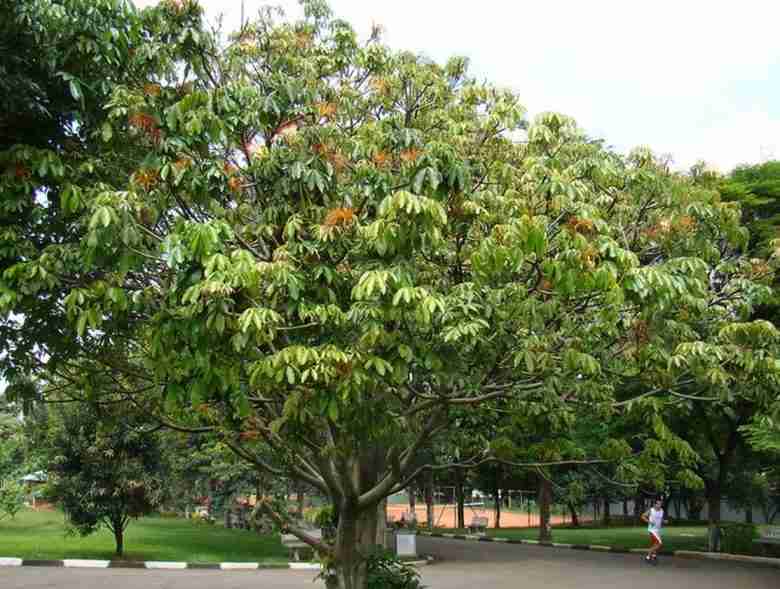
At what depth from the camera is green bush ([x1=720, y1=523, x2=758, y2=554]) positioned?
1991 cm

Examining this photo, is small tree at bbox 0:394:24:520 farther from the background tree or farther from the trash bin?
the trash bin

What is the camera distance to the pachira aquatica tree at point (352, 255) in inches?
225

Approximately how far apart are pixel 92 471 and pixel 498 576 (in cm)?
821

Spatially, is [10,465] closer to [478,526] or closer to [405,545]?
[405,545]

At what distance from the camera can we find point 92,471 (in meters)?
16.8

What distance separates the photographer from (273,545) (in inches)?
882

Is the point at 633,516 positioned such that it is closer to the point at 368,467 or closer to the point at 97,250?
the point at 368,467

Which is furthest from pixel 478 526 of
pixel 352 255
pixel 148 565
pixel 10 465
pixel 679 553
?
pixel 352 255

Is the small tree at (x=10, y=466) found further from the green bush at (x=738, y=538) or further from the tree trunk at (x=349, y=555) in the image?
the green bush at (x=738, y=538)

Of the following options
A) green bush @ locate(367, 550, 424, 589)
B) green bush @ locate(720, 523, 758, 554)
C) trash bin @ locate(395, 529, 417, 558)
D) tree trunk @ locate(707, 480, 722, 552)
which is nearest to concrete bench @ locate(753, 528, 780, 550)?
green bush @ locate(720, 523, 758, 554)

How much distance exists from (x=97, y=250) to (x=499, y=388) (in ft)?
12.0

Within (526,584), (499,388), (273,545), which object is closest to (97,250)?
(499,388)

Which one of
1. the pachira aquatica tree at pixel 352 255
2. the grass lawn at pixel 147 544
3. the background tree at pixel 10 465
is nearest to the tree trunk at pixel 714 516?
the grass lawn at pixel 147 544

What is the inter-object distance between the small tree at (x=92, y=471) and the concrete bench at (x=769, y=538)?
44.7 ft
